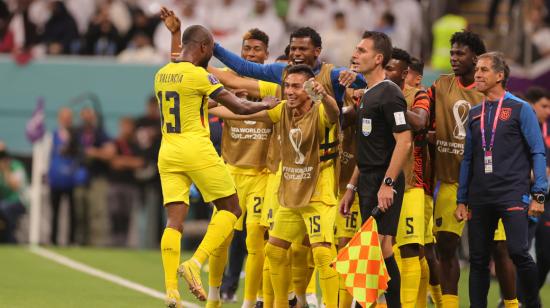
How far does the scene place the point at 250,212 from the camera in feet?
36.4

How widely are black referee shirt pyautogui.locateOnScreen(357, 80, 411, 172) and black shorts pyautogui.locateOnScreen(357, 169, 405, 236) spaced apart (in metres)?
0.08

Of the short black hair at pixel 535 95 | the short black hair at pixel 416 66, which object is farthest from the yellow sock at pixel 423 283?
the short black hair at pixel 535 95

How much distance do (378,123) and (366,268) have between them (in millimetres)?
1106

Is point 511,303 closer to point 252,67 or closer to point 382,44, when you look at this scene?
point 382,44

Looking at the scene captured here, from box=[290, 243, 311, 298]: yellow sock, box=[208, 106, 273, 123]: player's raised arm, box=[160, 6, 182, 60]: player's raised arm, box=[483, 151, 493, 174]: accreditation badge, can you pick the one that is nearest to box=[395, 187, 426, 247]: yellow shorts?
box=[483, 151, 493, 174]: accreditation badge

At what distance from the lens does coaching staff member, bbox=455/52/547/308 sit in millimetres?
9516

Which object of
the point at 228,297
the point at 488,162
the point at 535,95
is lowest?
the point at 228,297

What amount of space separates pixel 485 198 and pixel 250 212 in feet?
8.01

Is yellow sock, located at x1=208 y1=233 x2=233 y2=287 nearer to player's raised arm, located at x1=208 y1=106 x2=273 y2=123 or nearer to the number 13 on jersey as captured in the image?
player's raised arm, located at x1=208 y1=106 x2=273 y2=123

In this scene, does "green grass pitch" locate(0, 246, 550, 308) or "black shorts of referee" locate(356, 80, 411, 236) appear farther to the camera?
"green grass pitch" locate(0, 246, 550, 308)

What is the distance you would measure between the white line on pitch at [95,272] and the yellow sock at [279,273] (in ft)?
5.03

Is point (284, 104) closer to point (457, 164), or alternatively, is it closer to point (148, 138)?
point (457, 164)

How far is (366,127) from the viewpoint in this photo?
9.19 meters

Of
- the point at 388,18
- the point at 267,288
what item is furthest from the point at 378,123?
the point at 388,18
